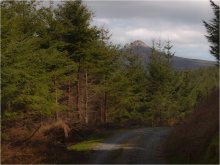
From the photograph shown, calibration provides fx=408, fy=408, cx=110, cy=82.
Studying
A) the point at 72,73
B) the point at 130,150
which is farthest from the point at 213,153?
the point at 72,73

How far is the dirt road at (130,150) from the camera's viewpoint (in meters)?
22.0

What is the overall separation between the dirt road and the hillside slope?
41.1 inches

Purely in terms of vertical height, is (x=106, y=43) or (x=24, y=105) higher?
(x=106, y=43)

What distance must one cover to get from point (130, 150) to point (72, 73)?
13505mm

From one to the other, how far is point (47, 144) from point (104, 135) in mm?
10608

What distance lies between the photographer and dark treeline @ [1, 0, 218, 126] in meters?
25.1

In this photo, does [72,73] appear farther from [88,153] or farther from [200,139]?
[200,139]

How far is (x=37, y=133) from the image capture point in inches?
1114

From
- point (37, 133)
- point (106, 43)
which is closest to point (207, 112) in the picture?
point (37, 133)

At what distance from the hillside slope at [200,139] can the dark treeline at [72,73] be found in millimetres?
9094

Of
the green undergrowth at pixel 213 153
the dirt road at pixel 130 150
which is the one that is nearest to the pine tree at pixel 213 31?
the dirt road at pixel 130 150

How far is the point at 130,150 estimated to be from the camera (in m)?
25.6

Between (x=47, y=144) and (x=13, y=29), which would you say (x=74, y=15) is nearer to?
(x=13, y=29)

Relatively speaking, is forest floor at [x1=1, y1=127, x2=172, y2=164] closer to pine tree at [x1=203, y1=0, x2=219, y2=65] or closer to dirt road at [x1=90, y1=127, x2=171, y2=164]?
dirt road at [x1=90, y1=127, x2=171, y2=164]
